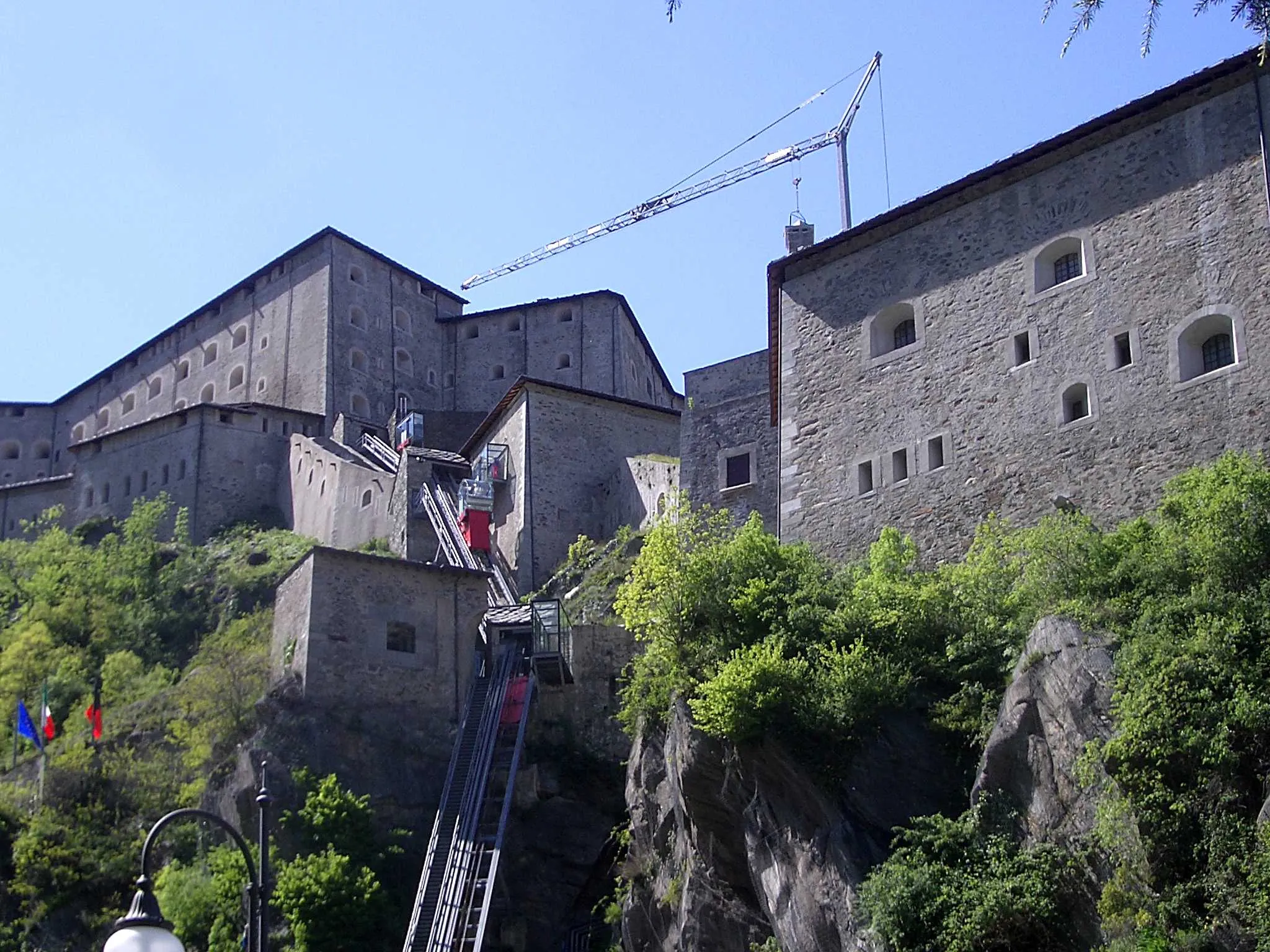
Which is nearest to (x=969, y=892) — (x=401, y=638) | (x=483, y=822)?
(x=483, y=822)

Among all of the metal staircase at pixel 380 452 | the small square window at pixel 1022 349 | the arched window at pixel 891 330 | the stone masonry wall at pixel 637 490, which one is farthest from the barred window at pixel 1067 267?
the metal staircase at pixel 380 452

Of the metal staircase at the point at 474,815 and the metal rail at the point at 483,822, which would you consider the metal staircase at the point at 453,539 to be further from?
the metal rail at the point at 483,822

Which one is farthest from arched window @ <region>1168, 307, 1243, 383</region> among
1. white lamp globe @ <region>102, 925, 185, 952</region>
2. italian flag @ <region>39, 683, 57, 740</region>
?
italian flag @ <region>39, 683, 57, 740</region>

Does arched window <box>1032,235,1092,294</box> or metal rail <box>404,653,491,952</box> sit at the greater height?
arched window <box>1032,235,1092,294</box>

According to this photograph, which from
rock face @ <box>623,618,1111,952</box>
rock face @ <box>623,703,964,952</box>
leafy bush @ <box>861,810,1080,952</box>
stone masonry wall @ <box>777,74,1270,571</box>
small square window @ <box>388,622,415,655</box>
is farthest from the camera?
small square window @ <box>388,622,415,655</box>

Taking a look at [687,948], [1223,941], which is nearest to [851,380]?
[687,948]

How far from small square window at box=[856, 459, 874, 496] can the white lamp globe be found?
68.8 feet

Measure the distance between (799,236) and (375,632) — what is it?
767 inches

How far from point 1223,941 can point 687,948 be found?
949 centimetres

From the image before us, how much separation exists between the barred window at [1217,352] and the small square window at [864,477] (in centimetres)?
637

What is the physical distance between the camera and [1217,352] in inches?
1086

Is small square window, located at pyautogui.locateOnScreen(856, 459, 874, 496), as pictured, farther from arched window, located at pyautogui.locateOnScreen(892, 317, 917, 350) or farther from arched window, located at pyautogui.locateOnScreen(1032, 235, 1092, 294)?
arched window, located at pyautogui.locateOnScreen(1032, 235, 1092, 294)

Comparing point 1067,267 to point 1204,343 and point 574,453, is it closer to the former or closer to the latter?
point 1204,343

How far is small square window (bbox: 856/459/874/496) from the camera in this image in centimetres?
3128
